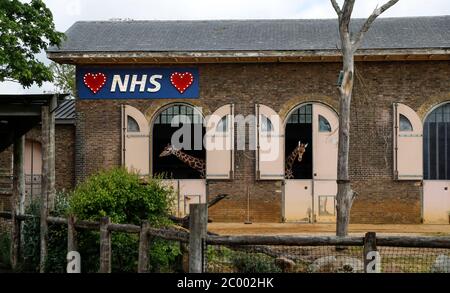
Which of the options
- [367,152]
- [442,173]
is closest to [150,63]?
[367,152]

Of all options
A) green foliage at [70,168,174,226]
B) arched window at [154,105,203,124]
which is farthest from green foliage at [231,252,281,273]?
arched window at [154,105,203,124]

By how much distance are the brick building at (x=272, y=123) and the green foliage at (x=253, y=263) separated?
10230mm

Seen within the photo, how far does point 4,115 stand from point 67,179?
10.1 metres

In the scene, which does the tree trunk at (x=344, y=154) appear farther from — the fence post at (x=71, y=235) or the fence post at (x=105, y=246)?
the fence post at (x=105, y=246)

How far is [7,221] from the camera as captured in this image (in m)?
17.0

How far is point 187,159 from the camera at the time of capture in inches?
950

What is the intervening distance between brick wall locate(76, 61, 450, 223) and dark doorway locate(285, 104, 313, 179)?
0.39m

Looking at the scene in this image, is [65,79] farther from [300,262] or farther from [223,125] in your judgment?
[300,262]

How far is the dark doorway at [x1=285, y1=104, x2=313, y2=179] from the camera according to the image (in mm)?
23781

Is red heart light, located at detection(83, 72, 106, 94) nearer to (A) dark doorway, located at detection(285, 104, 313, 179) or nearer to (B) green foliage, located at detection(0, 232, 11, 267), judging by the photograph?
(A) dark doorway, located at detection(285, 104, 313, 179)

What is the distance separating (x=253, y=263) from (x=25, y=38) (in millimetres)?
14233

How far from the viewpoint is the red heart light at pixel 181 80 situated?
23.8 metres

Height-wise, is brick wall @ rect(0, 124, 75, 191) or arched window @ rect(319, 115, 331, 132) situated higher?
arched window @ rect(319, 115, 331, 132)

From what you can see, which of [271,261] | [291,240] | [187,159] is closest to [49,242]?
[271,261]
